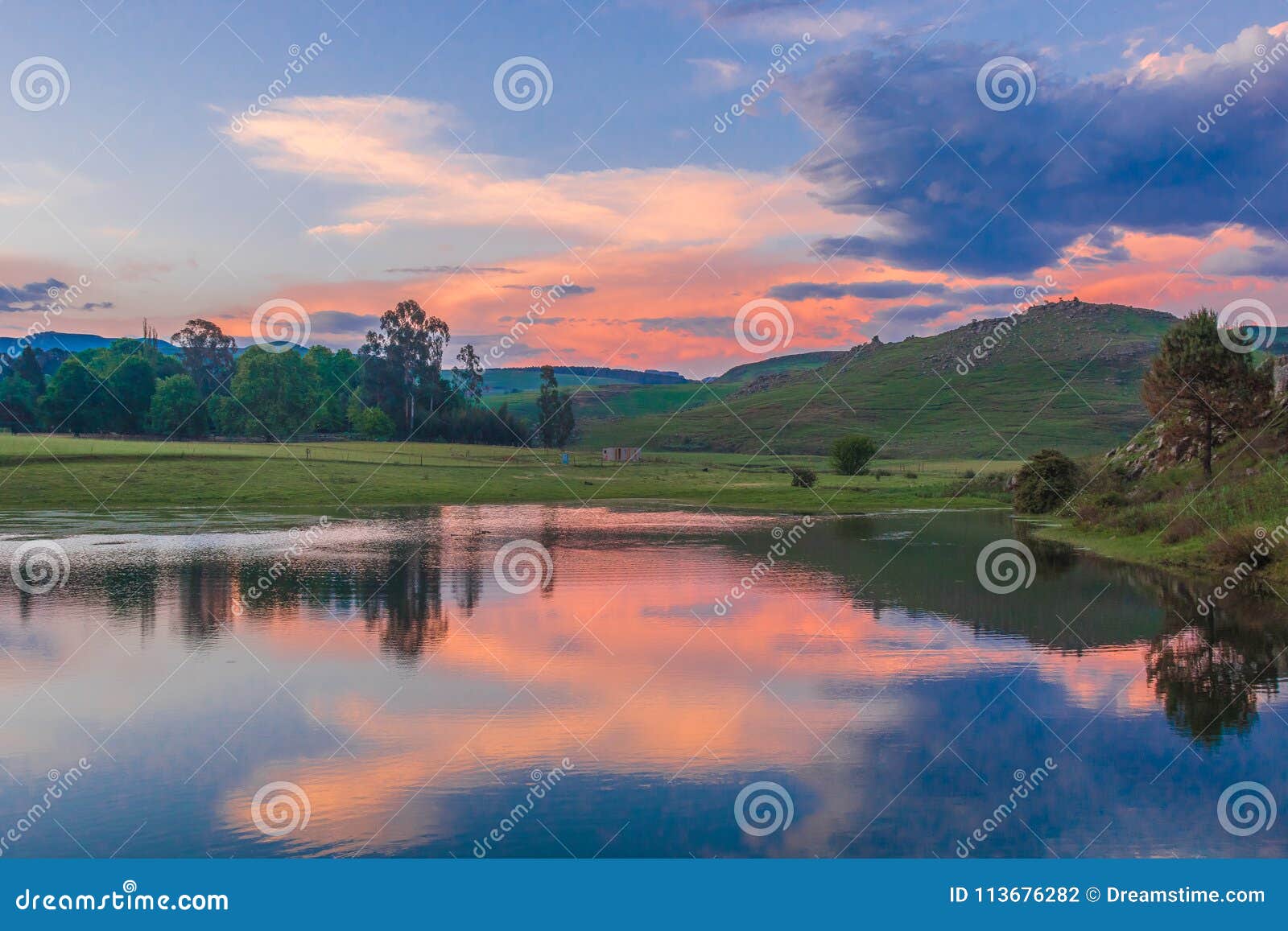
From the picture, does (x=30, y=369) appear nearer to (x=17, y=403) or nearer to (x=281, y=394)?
(x=17, y=403)

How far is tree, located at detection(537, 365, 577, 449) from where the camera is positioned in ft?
493

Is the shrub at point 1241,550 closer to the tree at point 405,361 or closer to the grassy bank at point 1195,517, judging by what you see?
the grassy bank at point 1195,517

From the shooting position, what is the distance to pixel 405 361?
146m

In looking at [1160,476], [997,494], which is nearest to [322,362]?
[997,494]

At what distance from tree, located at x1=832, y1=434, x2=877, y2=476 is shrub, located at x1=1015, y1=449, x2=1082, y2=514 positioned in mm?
32706

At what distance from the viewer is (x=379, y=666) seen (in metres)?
18.9

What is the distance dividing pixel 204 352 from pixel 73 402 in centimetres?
4456

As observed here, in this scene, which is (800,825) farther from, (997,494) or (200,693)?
(997,494)

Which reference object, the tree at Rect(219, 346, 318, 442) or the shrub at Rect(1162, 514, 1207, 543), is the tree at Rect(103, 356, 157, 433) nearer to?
the tree at Rect(219, 346, 318, 442)

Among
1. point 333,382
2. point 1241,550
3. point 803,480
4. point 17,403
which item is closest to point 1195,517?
point 1241,550

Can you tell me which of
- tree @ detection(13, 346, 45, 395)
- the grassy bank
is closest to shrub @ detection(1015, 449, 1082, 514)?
the grassy bank

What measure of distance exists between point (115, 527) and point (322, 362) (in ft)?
372

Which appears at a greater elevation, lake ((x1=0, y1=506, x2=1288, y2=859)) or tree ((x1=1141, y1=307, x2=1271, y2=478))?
tree ((x1=1141, y1=307, x2=1271, y2=478))

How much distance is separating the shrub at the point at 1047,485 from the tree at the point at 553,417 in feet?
307
